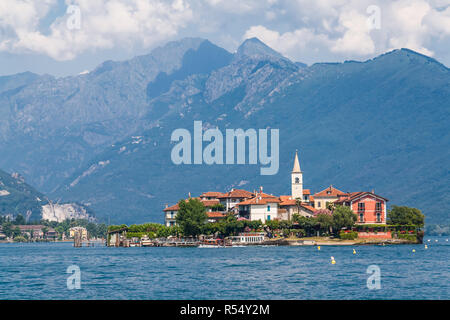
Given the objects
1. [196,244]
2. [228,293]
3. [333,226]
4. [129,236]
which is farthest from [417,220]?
[228,293]

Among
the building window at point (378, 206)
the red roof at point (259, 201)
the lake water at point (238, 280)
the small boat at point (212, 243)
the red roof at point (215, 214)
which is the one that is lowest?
the lake water at point (238, 280)

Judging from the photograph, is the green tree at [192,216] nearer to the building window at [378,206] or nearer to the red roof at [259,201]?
the red roof at [259,201]

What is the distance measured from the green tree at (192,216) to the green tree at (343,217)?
29752mm

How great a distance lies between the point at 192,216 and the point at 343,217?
110 feet

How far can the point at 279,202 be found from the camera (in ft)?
615

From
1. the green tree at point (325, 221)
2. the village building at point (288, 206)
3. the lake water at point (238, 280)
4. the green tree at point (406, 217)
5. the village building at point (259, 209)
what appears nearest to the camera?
the lake water at point (238, 280)

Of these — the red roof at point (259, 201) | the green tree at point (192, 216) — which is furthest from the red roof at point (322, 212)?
the green tree at point (192, 216)

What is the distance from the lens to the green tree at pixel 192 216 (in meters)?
171

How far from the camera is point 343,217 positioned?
166m

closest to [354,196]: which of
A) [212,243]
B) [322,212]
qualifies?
[322,212]

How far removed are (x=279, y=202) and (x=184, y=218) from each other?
27.5 meters

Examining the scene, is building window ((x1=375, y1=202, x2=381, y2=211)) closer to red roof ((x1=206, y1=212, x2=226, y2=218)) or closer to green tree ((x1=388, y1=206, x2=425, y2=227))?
green tree ((x1=388, y1=206, x2=425, y2=227))
